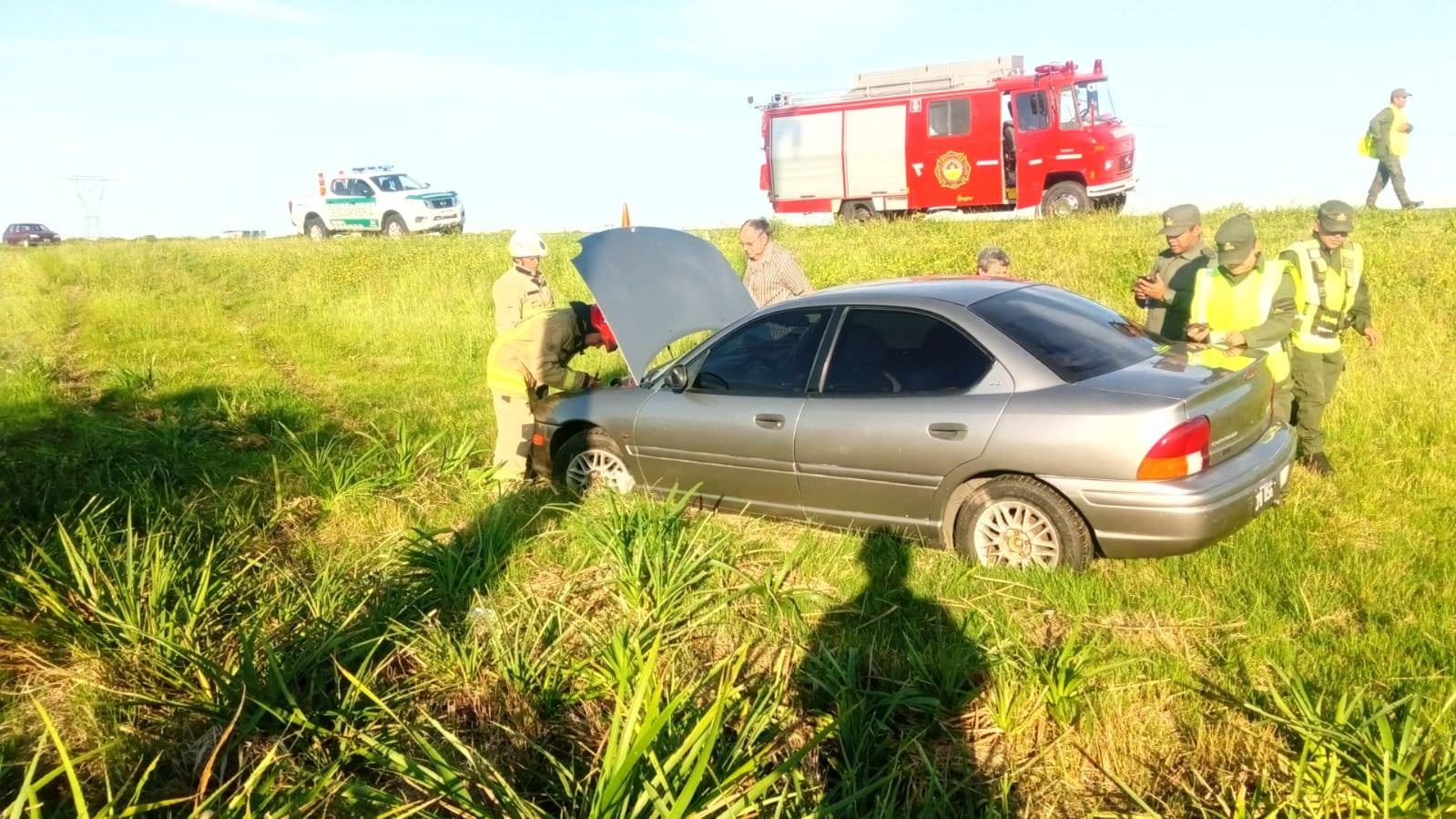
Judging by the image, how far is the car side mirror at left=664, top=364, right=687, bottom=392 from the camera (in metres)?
5.45

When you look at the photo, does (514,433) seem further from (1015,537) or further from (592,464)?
(1015,537)

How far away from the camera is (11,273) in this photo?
22312 millimetres

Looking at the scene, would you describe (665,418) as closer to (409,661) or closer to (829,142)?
(409,661)

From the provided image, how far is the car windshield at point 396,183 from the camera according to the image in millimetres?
27234

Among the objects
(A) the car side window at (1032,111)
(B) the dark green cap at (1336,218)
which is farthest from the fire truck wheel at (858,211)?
(B) the dark green cap at (1336,218)

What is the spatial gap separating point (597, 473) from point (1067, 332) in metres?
2.85

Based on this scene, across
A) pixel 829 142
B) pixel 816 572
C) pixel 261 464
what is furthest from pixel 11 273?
pixel 816 572

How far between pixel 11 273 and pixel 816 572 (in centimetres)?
2507

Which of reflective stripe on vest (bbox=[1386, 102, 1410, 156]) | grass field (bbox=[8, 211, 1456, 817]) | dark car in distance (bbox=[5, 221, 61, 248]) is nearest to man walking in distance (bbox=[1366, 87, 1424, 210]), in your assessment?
reflective stripe on vest (bbox=[1386, 102, 1410, 156])

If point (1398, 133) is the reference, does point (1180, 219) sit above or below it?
below

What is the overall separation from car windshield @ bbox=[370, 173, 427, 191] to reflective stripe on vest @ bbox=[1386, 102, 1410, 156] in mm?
22684

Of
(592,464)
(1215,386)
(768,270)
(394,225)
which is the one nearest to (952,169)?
(768,270)

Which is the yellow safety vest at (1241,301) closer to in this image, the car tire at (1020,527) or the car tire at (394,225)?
the car tire at (1020,527)

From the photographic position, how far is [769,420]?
503 cm
